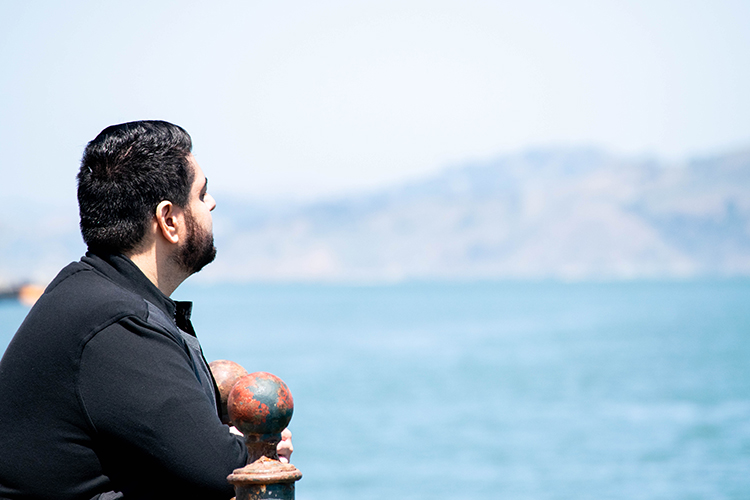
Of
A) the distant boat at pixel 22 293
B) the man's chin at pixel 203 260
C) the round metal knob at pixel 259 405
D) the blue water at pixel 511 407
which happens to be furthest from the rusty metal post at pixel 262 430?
the distant boat at pixel 22 293

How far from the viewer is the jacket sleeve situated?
1757 mm

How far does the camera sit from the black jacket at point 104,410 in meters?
A: 1.76

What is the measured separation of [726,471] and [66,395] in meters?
27.1

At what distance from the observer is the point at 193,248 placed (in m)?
2.09

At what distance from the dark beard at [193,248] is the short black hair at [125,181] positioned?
0.08 metres

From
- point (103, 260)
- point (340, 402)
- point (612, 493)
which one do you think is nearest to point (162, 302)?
point (103, 260)

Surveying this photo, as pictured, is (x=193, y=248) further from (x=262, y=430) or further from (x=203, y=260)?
(x=262, y=430)

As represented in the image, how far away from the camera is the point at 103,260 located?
202cm

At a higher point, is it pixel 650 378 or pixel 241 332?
pixel 241 332

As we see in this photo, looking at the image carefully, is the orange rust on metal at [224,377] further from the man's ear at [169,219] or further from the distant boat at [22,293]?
the distant boat at [22,293]

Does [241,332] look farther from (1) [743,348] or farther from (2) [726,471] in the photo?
(2) [726,471]

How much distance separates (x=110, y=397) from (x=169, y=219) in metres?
0.45

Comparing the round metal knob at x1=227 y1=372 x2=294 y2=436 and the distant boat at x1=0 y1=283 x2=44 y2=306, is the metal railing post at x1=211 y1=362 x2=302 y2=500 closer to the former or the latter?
the round metal knob at x1=227 y1=372 x2=294 y2=436

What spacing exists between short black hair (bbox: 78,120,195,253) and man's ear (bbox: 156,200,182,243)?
0.6 inches
